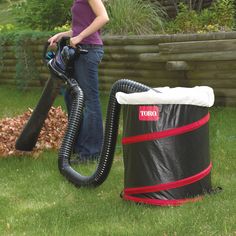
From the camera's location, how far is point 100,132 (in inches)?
232

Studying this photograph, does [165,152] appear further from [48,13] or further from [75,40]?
[48,13]

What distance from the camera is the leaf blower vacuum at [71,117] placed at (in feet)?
16.1

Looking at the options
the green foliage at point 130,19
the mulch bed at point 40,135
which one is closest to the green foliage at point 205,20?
the green foliage at point 130,19

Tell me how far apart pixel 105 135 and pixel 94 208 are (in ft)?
2.14

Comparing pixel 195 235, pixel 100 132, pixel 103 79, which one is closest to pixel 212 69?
pixel 103 79

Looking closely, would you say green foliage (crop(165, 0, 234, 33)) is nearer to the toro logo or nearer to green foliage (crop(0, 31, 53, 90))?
green foliage (crop(0, 31, 53, 90))

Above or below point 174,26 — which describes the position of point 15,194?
above

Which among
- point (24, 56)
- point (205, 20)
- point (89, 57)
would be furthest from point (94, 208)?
point (24, 56)

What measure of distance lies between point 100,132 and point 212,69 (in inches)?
120

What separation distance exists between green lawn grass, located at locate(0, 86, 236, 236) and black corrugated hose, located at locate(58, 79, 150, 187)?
91mm

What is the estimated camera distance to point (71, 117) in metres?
5.47

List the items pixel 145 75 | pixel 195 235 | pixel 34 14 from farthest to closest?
pixel 34 14 < pixel 145 75 < pixel 195 235

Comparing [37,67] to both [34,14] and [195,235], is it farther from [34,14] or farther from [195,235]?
[195,235]

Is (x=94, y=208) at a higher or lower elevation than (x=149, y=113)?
lower
